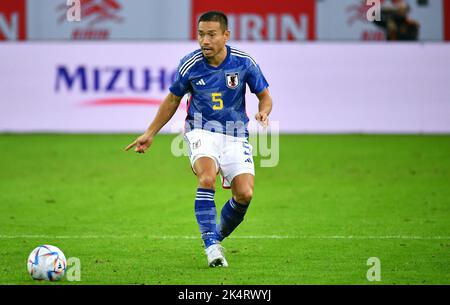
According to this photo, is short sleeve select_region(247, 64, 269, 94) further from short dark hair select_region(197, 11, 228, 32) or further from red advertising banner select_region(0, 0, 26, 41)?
red advertising banner select_region(0, 0, 26, 41)

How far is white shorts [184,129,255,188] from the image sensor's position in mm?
8344

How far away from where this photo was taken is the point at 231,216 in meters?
8.49

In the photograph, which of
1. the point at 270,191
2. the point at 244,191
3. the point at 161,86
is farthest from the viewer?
the point at 161,86

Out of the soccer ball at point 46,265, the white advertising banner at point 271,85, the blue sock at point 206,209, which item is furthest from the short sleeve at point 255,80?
the white advertising banner at point 271,85

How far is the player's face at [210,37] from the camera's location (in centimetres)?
823

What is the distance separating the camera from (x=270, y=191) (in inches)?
528

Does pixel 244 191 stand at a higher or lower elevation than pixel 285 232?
higher

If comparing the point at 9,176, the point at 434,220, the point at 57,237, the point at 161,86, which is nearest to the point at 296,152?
the point at 161,86

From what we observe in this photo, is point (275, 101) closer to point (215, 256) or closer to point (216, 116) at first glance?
point (216, 116)

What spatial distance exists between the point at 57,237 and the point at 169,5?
17599 mm

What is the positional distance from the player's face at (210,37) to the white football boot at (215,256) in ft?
5.23

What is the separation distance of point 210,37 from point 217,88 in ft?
1.45

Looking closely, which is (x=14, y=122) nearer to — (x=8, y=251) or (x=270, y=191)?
(x=270, y=191)

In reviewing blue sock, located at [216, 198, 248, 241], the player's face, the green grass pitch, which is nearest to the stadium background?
the green grass pitch
